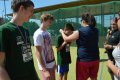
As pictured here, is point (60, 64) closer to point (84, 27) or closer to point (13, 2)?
point (84, 27)

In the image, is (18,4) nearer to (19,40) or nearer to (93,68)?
(19,40)

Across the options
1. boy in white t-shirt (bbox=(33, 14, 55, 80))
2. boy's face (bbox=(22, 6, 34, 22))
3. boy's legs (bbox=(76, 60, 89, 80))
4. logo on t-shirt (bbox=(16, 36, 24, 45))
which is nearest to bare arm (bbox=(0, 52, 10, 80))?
logo on t-shirt (bbox=(16, 36, 24, 45))

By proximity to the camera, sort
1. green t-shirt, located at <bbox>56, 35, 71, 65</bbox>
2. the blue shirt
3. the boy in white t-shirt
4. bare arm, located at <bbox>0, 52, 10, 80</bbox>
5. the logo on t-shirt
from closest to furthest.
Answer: bare arm, located at <bbox>0, 52, 10, 80</bbox> < the logo on t-shirt < the boy in white t-shirt < the blue shirt < green t-shirt, located at <bbox>56, 35, 71, 65</bbox>

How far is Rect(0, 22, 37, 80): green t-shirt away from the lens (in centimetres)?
367

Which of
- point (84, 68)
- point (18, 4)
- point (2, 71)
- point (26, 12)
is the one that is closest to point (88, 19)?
point (84, 68)

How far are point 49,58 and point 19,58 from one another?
9.02 feet

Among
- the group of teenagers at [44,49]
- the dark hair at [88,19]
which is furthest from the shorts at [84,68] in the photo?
the dark hair at [88,19]

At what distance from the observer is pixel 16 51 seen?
3.77 m

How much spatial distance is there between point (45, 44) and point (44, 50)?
0.11 meters

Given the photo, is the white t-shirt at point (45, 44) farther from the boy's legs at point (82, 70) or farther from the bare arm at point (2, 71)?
the bare arm at point (2, 71)

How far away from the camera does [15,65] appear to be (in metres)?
3.77

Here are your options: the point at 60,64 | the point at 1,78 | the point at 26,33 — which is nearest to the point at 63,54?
the point at 60,64

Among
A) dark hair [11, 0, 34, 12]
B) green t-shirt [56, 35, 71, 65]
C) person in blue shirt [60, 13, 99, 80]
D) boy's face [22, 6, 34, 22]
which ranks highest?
dark hair [11, 0, 34, 12]

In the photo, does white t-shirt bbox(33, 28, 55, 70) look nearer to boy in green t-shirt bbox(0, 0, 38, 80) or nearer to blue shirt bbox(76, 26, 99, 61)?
blue shirt bbox(76, 26, 99, 61)
